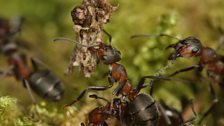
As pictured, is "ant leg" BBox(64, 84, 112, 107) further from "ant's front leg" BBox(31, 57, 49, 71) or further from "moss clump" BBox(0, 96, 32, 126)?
"ant's front leg" BBox(31, 57, 49, 71)

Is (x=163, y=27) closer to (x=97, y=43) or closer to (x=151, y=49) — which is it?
(x=151, y=49)

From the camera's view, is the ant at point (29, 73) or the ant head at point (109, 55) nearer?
the ant head at point (109, 55)

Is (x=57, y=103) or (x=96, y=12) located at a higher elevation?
(x=96, y=12)

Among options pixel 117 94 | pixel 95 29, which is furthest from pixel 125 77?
pixel 95 29

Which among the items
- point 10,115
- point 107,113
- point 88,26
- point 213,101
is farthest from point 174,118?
point 10,115

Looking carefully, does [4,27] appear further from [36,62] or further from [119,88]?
[119,88]

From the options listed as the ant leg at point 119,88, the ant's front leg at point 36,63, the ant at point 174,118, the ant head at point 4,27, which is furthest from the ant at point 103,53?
the ant head at point 4,27

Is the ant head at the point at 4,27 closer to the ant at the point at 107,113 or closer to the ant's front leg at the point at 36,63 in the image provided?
the ant's front leg at the point at 36,63
